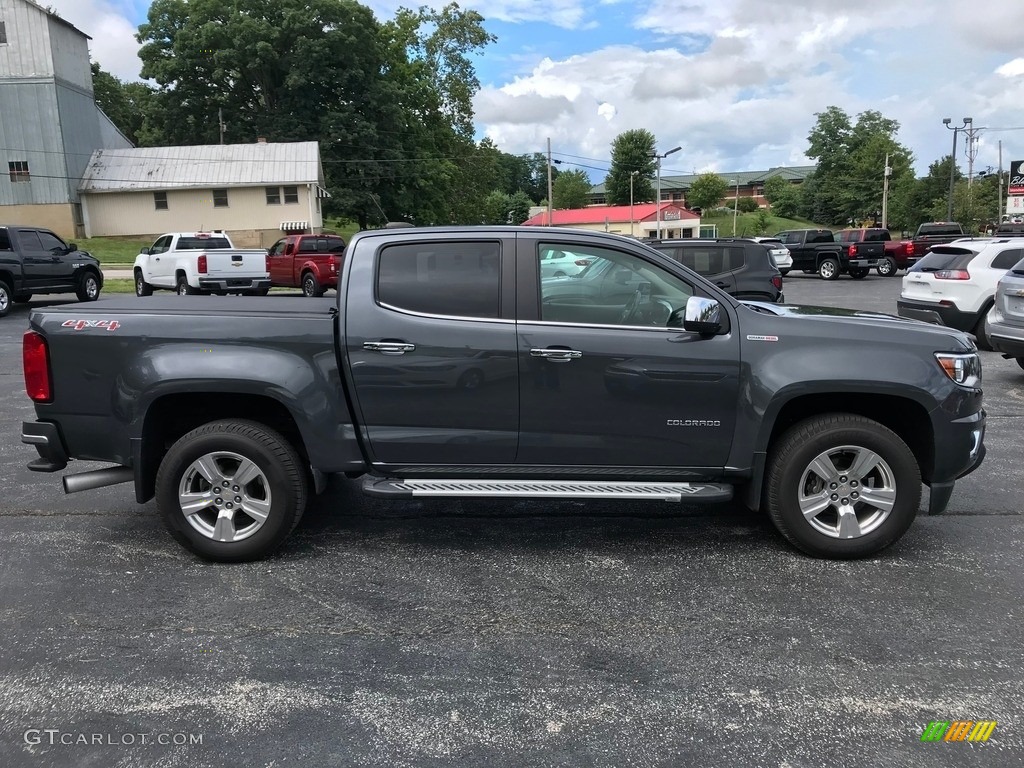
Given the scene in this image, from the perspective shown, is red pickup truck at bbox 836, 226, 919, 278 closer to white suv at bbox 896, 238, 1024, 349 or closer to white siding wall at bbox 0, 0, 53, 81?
white suv at bbox 896, 238, 1024, 349

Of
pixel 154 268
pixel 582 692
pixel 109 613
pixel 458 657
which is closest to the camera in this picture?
pixel 582 692

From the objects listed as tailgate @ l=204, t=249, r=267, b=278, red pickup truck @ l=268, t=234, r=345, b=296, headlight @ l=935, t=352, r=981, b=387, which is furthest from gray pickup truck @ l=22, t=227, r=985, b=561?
red pickup truck @ l=268, t=234, r=345, b=296

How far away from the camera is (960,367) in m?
4.34

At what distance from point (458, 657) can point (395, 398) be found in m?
1.48

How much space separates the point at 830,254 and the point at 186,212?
32.6 m

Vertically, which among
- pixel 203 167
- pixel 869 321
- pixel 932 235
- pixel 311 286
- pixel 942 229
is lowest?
pixel 311 286

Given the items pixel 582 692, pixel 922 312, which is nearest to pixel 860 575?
pixel 582 692

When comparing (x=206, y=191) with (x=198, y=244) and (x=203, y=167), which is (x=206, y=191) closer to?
(x=203, y=167)

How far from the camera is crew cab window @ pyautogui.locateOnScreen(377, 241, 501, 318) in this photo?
4.43 m

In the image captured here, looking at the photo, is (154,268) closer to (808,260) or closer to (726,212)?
(808,260)

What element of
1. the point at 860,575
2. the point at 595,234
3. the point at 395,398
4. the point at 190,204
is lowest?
the point at 860,575

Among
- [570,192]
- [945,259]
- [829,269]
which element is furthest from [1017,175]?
[570,192]

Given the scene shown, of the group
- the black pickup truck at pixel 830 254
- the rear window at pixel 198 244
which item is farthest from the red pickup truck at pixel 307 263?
the black pickup truck at pixel 830 254

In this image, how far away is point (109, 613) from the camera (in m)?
3.90
